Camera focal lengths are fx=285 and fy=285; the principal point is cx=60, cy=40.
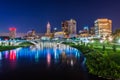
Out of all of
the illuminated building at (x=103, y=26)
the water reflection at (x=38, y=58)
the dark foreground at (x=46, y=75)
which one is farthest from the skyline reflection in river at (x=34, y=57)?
the illuminated building at (x=103, y=26)

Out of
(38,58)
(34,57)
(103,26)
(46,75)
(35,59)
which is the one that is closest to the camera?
(46,75)

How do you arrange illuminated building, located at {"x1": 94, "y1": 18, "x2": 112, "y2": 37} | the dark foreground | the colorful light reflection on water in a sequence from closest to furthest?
the dark foreground
the colorful light reflection on water
illuminated building, located at {"x1": 94, "y1": 18, "x2": 112, "y2": 37}

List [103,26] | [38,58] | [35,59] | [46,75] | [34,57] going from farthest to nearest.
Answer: [103,26], [34,57], [38,58], [35,59], [46,75]

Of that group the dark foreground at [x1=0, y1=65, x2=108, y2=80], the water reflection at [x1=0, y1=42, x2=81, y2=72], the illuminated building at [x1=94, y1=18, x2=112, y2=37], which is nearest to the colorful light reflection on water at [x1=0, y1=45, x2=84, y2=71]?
the water reflection at [x1=0, y1=42, x2=81, y2=72]

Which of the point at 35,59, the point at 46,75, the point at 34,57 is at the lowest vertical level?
the point at 46,75

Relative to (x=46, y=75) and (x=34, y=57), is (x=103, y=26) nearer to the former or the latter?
(x=34, y=57)

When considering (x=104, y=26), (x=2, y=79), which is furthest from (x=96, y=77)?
(x=104, y=26)

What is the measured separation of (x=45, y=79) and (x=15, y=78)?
3619mm

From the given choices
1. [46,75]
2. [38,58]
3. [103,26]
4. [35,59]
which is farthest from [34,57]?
[103,26]

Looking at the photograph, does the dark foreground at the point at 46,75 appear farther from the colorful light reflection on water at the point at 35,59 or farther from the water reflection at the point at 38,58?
the water reflection at the point at 38,58

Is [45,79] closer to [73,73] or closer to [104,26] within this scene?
[73,73]

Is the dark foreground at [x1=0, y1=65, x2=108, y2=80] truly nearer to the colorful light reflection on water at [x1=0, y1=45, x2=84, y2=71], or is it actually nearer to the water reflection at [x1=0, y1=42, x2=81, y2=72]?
the colorful light reflection on water at [x1=0, y1=45, x2=84, y2=71]

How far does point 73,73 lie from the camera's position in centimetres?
3709

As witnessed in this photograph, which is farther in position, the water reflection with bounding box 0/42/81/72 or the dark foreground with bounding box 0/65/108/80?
the water reflection with bounding box 0/42/81/72
